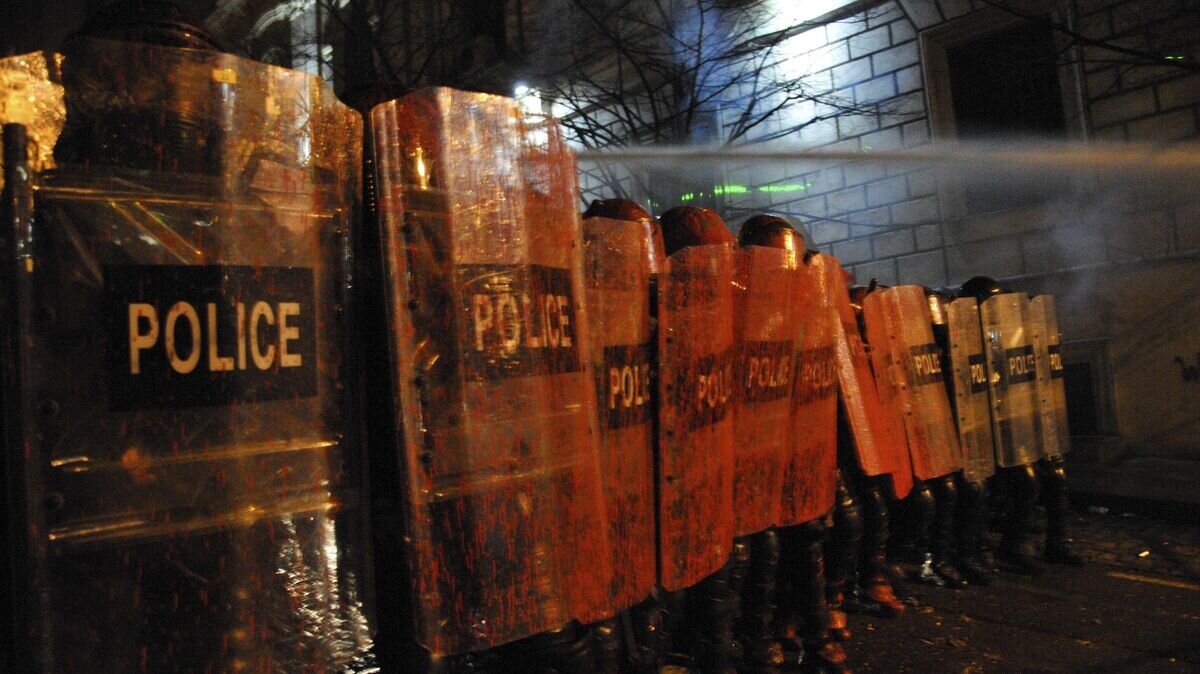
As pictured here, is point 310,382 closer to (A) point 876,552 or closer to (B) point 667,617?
(B) point 667,617

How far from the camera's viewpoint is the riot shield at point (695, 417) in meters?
2.67

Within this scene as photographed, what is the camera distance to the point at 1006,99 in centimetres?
1072

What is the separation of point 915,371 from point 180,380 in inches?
165

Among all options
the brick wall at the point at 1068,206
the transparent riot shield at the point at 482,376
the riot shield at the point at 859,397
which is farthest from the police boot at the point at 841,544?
the brick wall at the point at 1068,206

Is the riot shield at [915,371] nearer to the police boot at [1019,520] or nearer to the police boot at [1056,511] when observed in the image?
the police boot at [1019,520]

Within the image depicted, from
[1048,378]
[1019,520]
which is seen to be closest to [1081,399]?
[1048,378]

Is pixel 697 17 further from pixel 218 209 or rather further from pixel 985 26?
pixel 218 209

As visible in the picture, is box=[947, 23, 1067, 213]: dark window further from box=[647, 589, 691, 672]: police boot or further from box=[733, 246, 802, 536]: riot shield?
box=[647, 589, 691, 672]: police boot

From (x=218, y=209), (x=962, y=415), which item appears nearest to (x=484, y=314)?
(x=218, y=209)

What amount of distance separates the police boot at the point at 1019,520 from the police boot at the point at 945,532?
1.82 ft

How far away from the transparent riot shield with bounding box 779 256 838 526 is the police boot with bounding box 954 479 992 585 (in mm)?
1947

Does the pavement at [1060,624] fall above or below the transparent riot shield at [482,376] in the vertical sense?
below

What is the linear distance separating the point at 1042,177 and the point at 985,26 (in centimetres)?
255

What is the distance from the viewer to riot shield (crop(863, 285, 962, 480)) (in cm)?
438
